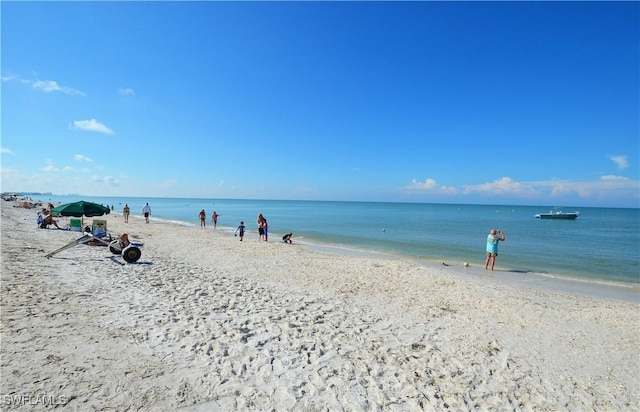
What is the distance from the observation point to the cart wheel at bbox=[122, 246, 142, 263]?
10824 mm

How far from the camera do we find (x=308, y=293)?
876 cm

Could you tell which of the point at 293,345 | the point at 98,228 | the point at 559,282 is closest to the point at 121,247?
the point at 98,228

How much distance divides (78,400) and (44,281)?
6.00 metres

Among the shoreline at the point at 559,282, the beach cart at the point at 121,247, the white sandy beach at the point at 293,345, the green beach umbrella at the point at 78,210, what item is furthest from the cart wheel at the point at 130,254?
the shoreline at the point at 559,282

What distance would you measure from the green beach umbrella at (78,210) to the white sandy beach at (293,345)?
110 inches

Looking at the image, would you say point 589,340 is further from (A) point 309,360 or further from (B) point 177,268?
(B) point 177,268

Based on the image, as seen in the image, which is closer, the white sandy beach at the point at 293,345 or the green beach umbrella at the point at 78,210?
the white sandy beach at the point at 293,345

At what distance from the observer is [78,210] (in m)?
12.8

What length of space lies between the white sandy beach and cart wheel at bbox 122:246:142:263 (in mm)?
814

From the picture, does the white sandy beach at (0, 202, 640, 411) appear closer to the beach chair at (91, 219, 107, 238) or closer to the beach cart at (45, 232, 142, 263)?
the beach cart at (45, 232, 142, 263)

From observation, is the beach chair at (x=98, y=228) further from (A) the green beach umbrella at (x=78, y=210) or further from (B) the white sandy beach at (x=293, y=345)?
(B) the white sandy beach at (x=293, y=345)

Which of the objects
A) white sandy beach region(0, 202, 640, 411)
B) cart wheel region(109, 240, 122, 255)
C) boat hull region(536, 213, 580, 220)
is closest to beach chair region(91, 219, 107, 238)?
cart wheel region(109, 240, 122, 255)

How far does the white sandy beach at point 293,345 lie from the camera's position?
4.05 meters

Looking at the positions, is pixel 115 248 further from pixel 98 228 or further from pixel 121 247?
pixel 98 228
